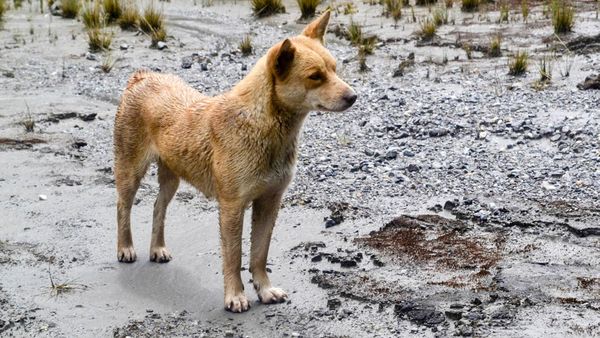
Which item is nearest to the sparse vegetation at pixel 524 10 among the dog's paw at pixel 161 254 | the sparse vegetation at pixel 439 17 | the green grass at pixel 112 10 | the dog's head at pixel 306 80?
the sparse vegetation at pixel 439 17

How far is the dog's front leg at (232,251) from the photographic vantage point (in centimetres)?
600

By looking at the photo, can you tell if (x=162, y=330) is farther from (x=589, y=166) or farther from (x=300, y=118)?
(x=589, y=166)

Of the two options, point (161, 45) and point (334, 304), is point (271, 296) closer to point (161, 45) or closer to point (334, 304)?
point (334, 304)

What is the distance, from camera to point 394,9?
1402 cm

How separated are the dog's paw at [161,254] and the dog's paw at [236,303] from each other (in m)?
1.02

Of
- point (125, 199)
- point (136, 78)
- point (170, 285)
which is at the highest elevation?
point (136, 78)

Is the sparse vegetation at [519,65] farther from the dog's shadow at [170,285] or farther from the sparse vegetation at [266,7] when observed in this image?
the dog's shadow at [170,285]

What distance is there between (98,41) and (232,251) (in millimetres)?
8203

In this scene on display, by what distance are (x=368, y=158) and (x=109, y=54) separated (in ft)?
18.2

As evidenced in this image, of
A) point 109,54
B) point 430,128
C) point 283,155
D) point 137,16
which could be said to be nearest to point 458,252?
point 283,155

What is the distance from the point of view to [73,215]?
309 inches

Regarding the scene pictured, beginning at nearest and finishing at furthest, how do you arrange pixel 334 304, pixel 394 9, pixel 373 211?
pixel 334 304
pixel 373 211
pixel 394 9

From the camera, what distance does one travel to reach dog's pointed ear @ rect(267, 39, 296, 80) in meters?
5.61

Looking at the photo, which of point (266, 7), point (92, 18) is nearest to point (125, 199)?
point (92, 18)
